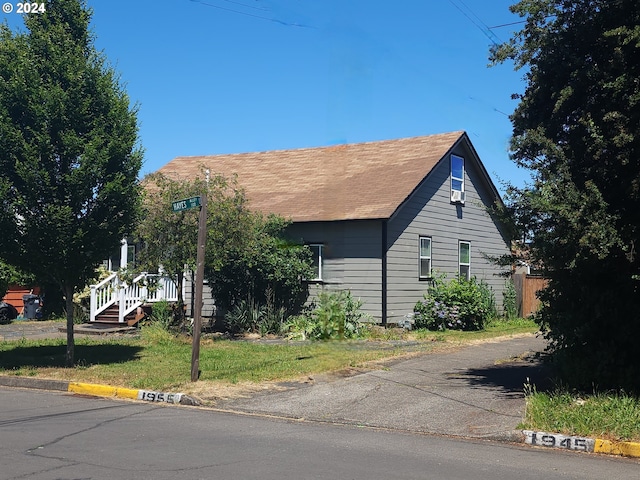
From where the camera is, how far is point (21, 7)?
1348 centimetres

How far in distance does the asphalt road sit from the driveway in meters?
0.45

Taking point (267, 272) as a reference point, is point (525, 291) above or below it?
below

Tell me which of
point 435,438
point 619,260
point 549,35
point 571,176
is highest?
point 549,35

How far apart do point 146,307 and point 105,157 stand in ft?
34.0

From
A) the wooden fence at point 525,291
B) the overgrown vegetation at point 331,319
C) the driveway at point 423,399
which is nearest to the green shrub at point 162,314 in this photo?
the overgrown vegetation at point 331,319

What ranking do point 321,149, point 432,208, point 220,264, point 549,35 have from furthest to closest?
1. point 321,149
2. point 432,208
3. point 220,264
4. point 549,35

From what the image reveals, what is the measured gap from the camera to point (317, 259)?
21078mm

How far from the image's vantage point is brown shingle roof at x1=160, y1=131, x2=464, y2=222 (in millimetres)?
20578

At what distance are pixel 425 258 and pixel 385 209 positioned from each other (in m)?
3.31

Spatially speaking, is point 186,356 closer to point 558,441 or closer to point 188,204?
point 188,204

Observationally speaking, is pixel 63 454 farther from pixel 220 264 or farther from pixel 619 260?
pixel 220 264

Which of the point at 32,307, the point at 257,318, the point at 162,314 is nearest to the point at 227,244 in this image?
the point at 257,318

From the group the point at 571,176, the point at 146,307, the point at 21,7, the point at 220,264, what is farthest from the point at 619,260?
the point at 146,307

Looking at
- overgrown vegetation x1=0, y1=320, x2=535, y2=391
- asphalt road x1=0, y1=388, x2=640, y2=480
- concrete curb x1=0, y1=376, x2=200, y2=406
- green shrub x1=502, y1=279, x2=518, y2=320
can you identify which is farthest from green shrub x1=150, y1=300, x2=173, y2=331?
green shrub x1=502, y1=279, x2=518, y2=320
